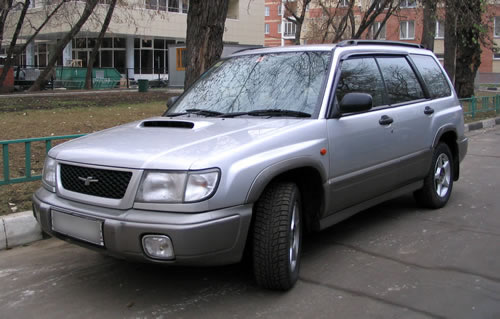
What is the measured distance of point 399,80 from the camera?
525 cm

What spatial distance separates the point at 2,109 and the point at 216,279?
35.1 feet

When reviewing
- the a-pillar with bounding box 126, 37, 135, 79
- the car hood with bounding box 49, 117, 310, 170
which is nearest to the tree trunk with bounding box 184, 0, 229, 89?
the car hood with bounding box 49, 117, 310, 170

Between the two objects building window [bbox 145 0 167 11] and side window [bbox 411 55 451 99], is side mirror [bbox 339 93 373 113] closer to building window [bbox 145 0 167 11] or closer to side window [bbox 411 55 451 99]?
side window [bbox 411 55 451 99]

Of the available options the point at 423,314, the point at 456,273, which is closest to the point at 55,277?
the point at 423,314

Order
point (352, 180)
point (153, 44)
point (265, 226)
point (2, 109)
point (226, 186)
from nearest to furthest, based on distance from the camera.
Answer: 1. point (226, 186)
2. point (265, 226)
3. point (352, 180)
4. point (2, 109)
5. point (153, 44)

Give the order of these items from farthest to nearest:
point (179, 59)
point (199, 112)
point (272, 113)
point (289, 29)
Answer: point (289, 29)
point (179, 59)
point (199, 112)
point (272, 113)

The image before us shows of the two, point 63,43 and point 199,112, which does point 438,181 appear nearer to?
point 199,112

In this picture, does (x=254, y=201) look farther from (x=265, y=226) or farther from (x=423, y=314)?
(x=423, y=314)

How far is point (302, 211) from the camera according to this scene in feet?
13.4

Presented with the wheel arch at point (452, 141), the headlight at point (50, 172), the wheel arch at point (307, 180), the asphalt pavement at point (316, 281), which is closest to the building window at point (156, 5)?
the wheel arch at point (452, 141)

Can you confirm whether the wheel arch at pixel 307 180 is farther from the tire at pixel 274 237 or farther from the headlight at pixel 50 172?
the headlight at pixel 50 172

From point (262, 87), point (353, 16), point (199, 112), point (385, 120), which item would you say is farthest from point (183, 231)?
point (353, 16)

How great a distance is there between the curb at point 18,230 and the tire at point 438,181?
4.12 m

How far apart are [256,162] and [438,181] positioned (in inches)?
129
